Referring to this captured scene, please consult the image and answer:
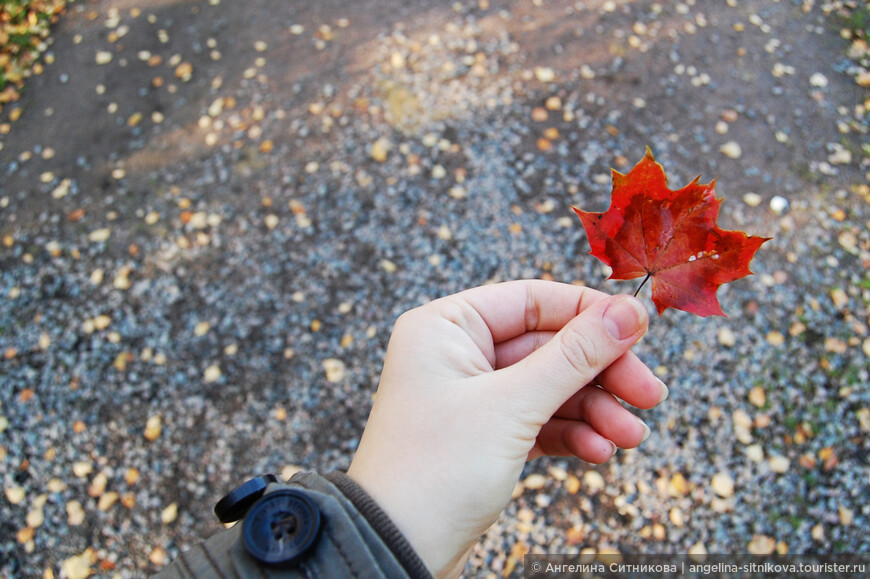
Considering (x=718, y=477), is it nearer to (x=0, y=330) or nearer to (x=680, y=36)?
(x=680, y=36)

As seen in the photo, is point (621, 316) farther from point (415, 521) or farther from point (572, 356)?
point (415, 521)

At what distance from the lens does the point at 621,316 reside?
4.95 feet

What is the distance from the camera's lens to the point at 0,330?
3639mm

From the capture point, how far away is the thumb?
1494 millimetres

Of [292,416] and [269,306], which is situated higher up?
[269,306]

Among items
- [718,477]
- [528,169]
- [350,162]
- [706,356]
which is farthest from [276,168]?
[718,477]

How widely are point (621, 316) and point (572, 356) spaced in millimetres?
178

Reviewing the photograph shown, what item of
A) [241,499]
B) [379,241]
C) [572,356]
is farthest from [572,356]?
[379,241]

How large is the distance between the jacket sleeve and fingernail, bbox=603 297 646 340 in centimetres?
79

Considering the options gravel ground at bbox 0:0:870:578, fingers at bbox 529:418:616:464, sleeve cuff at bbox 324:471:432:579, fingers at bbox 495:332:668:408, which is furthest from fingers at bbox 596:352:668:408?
gravel ground at bbox 0:0:870:578

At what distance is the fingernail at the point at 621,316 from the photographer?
4.94ft

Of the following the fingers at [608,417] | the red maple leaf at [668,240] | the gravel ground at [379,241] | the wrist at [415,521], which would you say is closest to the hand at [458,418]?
the wrist at [415,521]

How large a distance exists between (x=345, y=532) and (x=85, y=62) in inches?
218

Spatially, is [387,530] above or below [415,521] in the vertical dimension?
above
